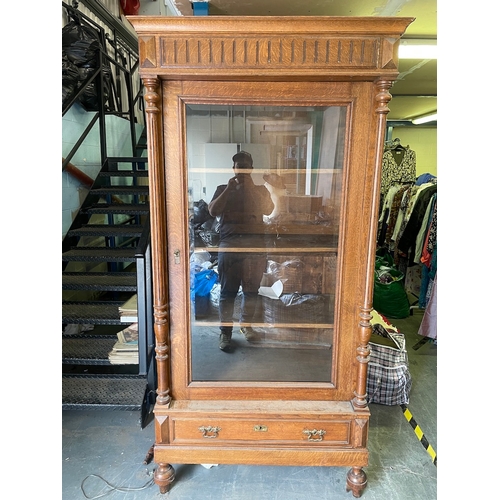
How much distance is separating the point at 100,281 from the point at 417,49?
290 centimetres

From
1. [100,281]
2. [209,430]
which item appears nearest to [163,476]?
[209,430]

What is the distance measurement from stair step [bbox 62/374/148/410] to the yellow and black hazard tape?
1.53 meters

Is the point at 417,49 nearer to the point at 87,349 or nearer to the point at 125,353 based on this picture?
the point at 125,353

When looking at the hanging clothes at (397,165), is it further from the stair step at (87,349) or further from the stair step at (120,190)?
the stair step at (87,349)

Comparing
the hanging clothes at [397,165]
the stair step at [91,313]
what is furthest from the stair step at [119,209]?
the hanging clothes at [397,165]

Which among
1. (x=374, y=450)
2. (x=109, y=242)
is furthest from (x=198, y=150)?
(x=109, y=242)

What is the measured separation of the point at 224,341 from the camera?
1.58 meters

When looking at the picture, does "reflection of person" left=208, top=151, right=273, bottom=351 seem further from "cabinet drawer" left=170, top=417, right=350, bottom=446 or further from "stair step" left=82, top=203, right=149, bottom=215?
"stair step" left=82, top=203, right=149, bottom=215

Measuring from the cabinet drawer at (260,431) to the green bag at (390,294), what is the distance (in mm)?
1948

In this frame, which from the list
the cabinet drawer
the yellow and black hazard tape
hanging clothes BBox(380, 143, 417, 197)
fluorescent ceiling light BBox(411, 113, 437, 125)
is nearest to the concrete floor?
the yellow and black hazard tape

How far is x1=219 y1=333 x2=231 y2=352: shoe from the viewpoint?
5.14ft

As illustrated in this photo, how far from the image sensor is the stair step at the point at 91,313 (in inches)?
80.8

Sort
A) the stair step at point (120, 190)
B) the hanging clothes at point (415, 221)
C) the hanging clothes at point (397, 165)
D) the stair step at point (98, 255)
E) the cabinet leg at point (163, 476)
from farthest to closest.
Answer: the hanging clothes at point (397, 165) → the hanging clothes at point (415, 221) → the stair step at point (120, 190) → the stair step at point (98, 255) → the cabinet leg at point (163, 476)

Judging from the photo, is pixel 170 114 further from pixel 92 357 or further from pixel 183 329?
pixel 92 357
